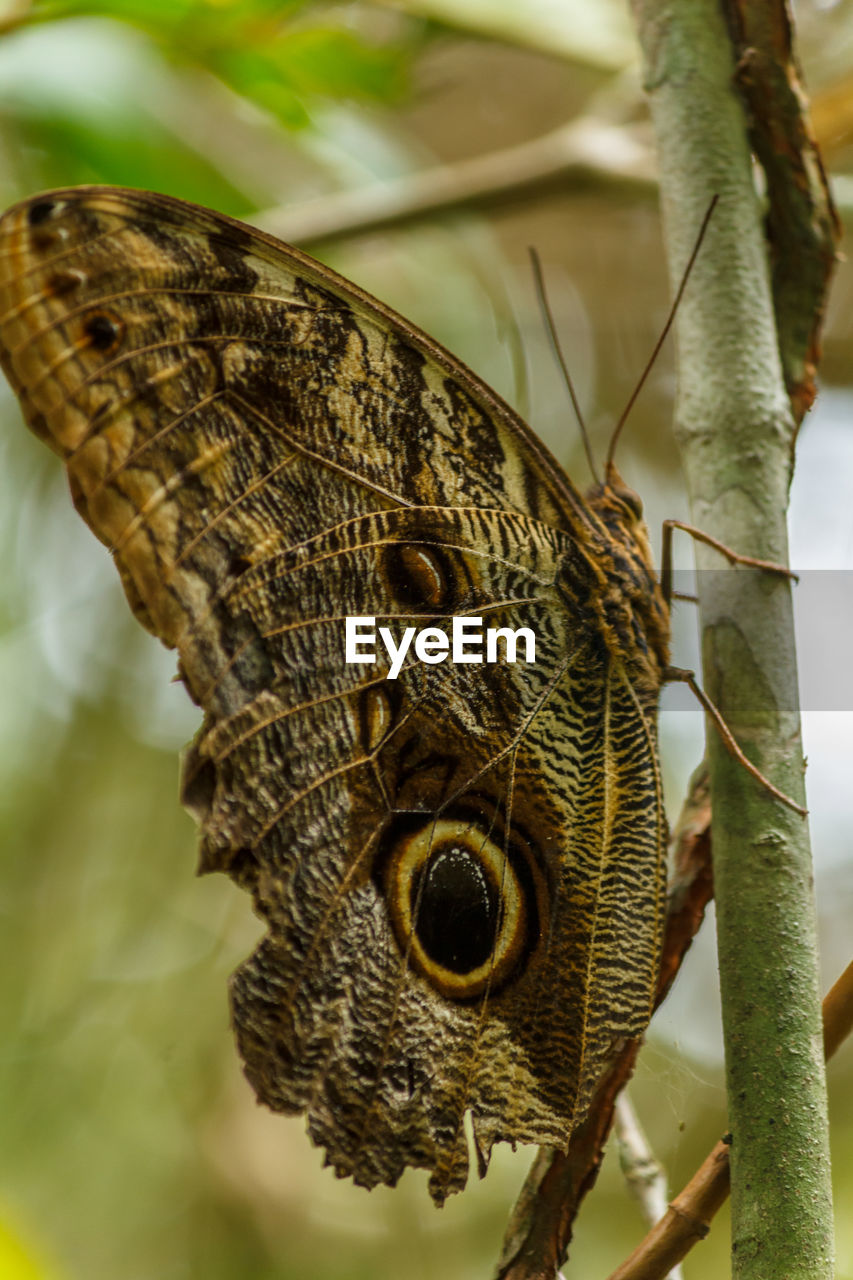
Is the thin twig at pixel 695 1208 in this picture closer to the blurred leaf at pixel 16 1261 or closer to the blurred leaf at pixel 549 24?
the blurred leaf at pixel 16 1261

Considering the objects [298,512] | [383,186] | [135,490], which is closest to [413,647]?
[298,512]

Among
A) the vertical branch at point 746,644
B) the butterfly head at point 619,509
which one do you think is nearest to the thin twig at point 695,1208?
the vertical branch at point 746,644

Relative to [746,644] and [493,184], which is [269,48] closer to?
[493,184]

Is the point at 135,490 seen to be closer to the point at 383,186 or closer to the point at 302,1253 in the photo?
the point at 383,186

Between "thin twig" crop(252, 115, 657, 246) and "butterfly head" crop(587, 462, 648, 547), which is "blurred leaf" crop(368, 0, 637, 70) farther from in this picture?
"butterfly head" crop(587, 462, 648, 547)

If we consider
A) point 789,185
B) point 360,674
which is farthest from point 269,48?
point 360,674
